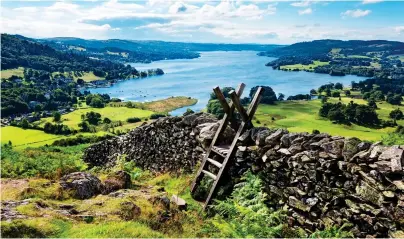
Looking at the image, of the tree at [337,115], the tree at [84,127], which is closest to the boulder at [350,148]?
the tree at [337,115]

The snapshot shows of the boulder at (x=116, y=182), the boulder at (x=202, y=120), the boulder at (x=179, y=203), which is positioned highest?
the boulder at (x=202, y=120)

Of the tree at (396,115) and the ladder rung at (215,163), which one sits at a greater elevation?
the ladder rung at (215,163)

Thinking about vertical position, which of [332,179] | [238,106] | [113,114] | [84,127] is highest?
[238,106]

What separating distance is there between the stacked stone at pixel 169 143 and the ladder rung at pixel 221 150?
0.52 meters

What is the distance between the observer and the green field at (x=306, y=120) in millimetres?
62188

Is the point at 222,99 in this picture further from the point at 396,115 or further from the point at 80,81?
the point at 80,81

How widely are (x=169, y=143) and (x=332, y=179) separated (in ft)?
23.3

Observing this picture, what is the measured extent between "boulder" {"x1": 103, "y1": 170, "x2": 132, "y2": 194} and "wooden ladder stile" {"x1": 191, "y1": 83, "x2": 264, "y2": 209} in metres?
2.14

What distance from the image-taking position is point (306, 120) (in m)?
77.8

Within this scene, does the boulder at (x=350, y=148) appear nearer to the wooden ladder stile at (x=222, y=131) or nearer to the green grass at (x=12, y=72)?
the wooden ladder stile at (x=222, y=131)

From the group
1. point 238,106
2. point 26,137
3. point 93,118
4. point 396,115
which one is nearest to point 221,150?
point 238,106

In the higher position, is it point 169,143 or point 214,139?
point 214,139

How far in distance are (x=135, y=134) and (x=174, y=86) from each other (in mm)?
150565

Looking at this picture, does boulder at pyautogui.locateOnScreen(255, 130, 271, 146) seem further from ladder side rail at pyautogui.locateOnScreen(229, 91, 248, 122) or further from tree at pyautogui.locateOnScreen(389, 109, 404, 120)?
tree at pyautogui.locateOnScreen(389, 109, 404, 120)
